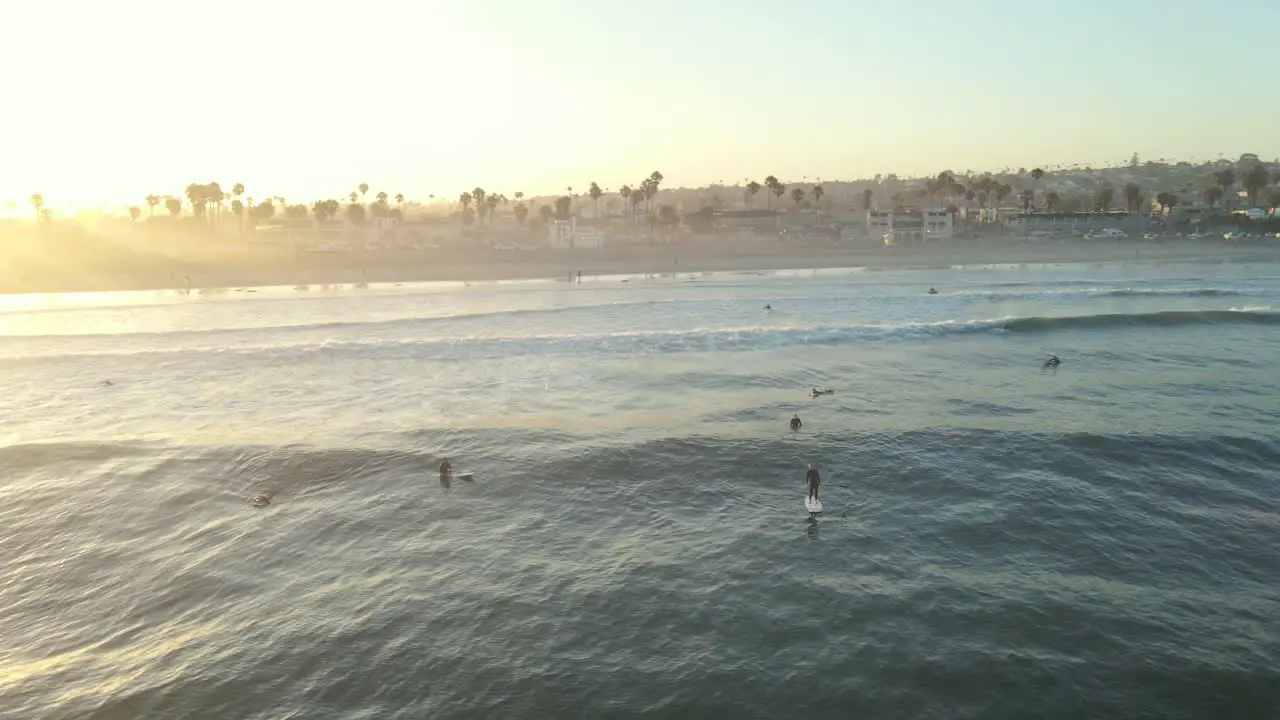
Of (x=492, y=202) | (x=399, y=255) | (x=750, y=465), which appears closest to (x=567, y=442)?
(x=750, y=465)

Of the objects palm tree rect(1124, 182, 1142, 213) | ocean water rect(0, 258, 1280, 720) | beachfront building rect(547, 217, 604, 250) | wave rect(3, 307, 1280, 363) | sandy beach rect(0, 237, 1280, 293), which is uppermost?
palm tree rect(1124, 182, 1142, 213)

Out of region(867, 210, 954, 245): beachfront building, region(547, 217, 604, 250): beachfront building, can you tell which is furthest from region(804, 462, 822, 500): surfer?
region(867, 210, 954, 245): beachfront building

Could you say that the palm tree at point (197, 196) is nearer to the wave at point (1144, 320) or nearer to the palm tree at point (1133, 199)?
the wave at point (1144, 320)

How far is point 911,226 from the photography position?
115m

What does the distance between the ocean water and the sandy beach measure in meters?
39.7

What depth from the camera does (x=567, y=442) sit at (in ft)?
72.3

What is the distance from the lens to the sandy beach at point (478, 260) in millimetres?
70625

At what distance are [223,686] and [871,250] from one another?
293 feet

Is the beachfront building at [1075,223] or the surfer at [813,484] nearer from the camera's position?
the surfer at [813,484]

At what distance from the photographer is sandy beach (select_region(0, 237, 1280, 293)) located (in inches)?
2781

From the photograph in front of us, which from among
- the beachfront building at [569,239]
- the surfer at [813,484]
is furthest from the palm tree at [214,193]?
the surfer at [813,484]

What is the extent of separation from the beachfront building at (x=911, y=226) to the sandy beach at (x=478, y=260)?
926cm

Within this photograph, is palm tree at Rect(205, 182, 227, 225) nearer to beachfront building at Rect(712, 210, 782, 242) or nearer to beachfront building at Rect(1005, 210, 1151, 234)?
beachfront building at Rect(712, 210, 782, 242)

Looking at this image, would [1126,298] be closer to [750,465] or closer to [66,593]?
[750,465]
